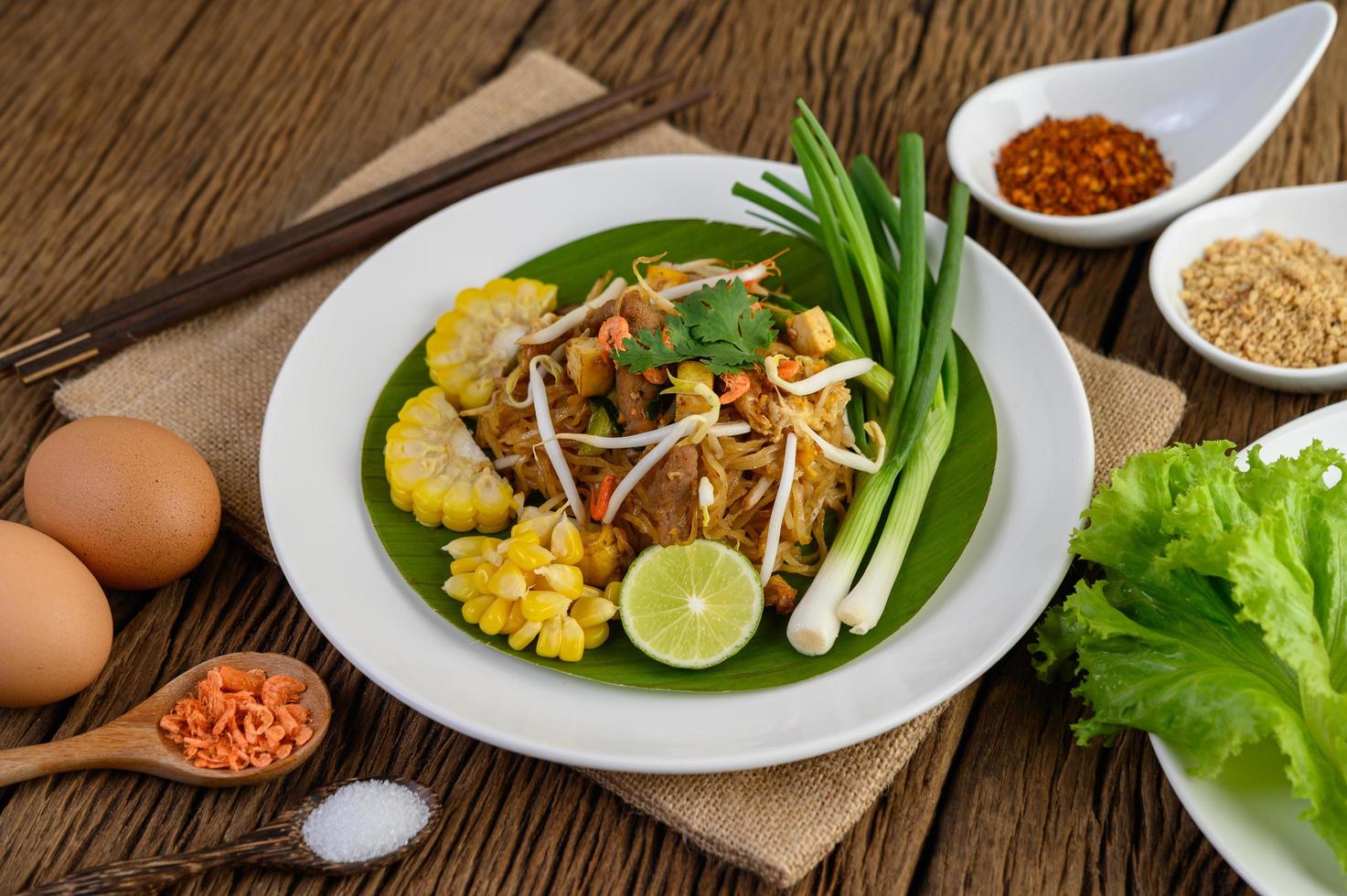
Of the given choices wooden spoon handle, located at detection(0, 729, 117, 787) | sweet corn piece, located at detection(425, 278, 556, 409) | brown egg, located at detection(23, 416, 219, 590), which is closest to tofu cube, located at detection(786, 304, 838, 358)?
sweet corn piece, located at detection(425, 278, 556, 409)

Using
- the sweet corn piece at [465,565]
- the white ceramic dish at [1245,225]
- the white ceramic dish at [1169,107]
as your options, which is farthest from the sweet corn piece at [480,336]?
the white ceramic dish at [1245,225]

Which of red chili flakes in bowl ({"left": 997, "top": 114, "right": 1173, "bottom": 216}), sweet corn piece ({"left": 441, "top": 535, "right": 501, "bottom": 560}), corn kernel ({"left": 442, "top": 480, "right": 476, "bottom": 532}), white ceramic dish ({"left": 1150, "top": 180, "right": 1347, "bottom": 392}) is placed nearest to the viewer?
sweet corn piece ({"left": 441, "top": 535, "right": 501, "bottom": 560})

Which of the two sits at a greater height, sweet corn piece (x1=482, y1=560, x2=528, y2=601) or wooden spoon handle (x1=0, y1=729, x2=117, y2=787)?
sweet corn piece (x1=482, y1=560, x2=528, y2=601)

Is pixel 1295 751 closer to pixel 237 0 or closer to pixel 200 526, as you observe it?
pixel 200 526

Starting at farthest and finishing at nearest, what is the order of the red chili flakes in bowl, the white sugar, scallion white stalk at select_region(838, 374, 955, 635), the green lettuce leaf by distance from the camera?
the red chili flakes in bowl < scallion white stalk at select_region(838, 374, 955, 635) < the white sugar < the green lettuce leaf

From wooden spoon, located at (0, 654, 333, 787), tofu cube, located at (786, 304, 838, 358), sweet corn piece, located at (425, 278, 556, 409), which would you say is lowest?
wooden spoon, located at (0, 654, 333, 787)

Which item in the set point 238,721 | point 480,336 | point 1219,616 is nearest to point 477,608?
point 238,721

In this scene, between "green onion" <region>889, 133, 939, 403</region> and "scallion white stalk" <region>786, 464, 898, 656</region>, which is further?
"green onion" <region>889, 133, 939, 403</region>

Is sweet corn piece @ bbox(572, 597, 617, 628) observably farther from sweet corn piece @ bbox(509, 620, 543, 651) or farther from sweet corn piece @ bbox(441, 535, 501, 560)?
sweet corn piece @ bbox(441, 535, 501, 560)
